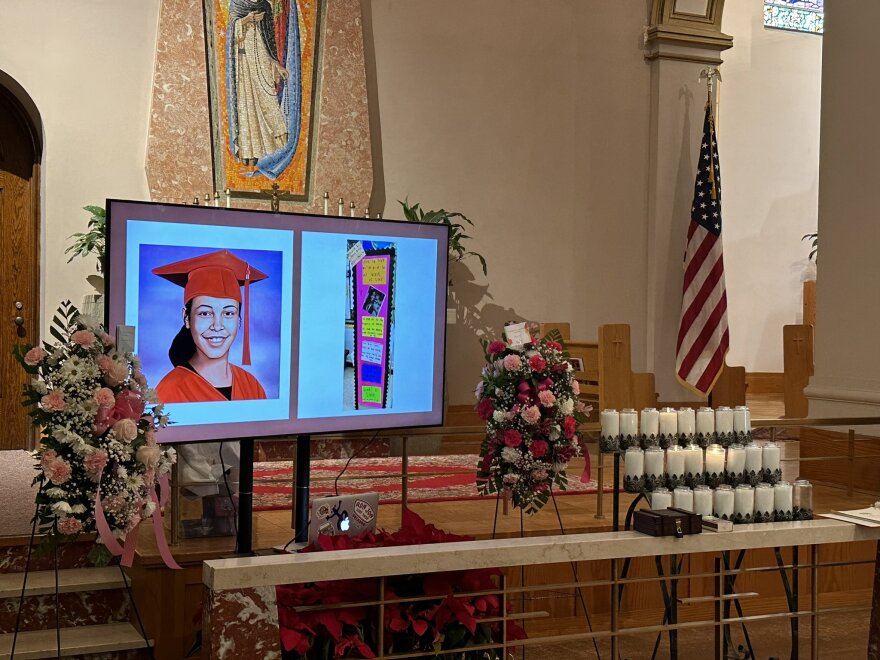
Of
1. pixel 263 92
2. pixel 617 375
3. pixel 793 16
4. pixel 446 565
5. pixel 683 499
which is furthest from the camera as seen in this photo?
pixel 793 16

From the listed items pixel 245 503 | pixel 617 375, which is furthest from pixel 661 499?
pixel 617 375

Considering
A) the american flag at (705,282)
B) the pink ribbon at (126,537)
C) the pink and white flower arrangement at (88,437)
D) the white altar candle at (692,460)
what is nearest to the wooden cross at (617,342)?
the american flag at (705,282)

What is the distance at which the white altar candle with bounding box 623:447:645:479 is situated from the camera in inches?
146

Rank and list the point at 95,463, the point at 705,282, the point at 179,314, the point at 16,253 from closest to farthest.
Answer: the point at 95,463 < the point at 179,314 < the point at 16,253 < the point at 705,282

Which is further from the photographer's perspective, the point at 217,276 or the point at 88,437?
the point at 217,276

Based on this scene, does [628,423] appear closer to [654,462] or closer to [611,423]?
[611,423]

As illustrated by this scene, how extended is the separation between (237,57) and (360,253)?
4.60 meters

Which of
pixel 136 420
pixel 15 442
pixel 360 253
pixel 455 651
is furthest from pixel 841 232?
pixel 15 442

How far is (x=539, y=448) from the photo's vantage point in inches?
169

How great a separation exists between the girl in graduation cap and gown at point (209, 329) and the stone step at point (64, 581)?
1215mm

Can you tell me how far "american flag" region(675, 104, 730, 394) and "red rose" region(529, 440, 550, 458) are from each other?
481cm

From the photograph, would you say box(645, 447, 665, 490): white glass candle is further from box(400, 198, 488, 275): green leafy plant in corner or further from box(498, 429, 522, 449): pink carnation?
box(400, 198, 488, 275): green leafy plant in corner

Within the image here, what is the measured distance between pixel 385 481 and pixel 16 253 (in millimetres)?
3302

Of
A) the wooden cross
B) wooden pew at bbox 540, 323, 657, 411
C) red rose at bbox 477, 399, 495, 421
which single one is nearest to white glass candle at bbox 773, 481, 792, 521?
red rose at bbox 477, 399, 495, 421
